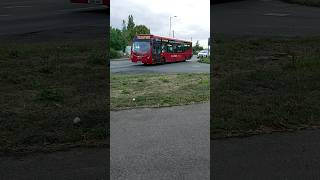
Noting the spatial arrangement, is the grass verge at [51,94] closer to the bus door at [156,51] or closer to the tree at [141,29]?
the bus door at [156,51]

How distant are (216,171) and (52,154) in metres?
1.75

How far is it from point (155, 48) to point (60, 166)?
1.59 m

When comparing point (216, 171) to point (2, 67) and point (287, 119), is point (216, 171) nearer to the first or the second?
point (287, 119)

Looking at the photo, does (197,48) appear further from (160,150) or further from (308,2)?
(308,2)

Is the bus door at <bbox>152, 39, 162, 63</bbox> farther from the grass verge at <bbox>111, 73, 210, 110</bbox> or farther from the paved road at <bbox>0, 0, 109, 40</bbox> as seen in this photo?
the paved road at <bbox>0, 0, 109, 40</bbox>

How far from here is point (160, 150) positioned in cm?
494

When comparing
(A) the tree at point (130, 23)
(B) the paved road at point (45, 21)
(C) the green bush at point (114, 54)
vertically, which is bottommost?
(C) the green bush at point (114, 54)

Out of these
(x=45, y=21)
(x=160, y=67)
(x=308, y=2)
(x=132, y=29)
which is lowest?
(x=160, y=67)

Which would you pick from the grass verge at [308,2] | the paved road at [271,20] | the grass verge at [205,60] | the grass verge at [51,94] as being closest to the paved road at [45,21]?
the grass verge at [51,94]

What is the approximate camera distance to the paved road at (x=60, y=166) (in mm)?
4359

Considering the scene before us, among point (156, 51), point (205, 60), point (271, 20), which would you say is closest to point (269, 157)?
point (156, 51)

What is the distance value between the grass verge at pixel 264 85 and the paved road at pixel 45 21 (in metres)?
2.45

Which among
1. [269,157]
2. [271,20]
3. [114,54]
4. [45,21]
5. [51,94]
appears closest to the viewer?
[114,54]

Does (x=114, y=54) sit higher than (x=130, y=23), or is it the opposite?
(x=130, y=23)
